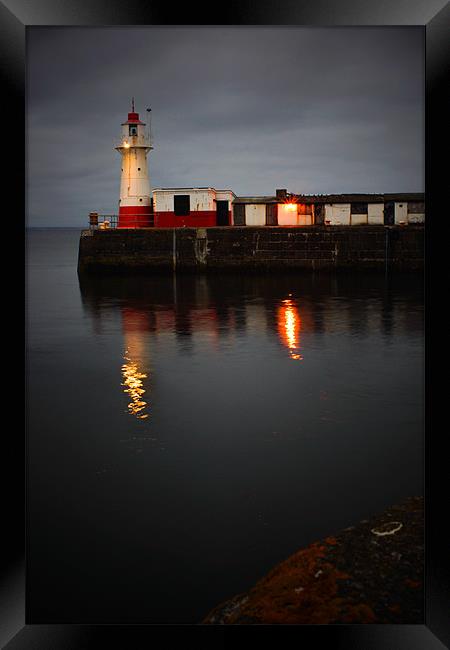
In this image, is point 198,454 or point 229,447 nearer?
point 198,454

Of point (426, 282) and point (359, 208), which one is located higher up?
point (359, 208)

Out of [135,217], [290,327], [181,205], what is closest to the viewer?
[290,327]

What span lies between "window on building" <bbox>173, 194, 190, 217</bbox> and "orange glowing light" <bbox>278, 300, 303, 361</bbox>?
1008cm

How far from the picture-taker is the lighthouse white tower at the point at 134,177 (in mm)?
26672

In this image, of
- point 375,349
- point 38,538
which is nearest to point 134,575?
point 38,538

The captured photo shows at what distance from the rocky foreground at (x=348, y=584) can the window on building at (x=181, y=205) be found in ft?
76.6

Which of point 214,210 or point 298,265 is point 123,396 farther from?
point 214,210

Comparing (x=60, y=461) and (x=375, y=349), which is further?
(x=375, y=349)

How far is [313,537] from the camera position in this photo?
371 cm

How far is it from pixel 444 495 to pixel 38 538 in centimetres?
257

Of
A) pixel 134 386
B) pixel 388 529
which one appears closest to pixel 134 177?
pixel 134 386

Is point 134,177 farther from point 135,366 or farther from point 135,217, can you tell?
point 135,366

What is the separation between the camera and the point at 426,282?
2086 mm

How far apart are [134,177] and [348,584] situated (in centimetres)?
2551
